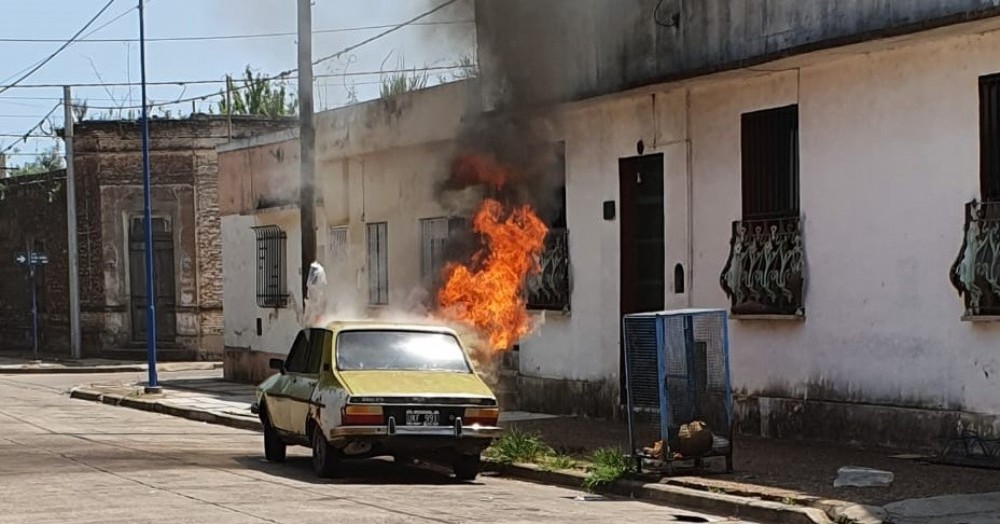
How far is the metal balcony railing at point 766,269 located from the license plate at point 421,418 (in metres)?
4.84

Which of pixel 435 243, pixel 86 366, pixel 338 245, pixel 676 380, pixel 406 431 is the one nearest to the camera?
pixel 676 380

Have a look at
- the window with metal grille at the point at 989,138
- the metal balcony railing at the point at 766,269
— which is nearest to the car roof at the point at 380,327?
the metal balcony railing at the point at 766,269

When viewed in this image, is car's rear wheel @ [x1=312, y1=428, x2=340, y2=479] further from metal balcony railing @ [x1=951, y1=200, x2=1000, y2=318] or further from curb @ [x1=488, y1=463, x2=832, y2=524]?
metal balcony railing @ [x1=951, y1=200, x2=1000, y2=318]

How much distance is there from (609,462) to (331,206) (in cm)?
1436

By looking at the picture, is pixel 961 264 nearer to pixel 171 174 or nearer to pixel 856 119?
pixel 856 119

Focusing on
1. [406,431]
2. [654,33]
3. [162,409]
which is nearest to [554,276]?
[654,33]

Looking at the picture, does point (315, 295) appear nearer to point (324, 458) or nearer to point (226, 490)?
point (324, 458)

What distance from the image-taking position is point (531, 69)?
20.2 meters

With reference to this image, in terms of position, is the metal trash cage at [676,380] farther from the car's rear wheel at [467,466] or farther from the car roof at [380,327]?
the car roof at [380,327]

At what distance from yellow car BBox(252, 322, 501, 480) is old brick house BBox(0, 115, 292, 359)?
83.6ft

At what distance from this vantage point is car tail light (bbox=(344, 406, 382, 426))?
1420 centimetres

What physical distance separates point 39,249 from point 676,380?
116 feet

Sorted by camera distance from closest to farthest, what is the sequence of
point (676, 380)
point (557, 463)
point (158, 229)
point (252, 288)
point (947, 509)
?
point (947, 509) → point (676, 380) → point (557, 463) → point (252, 288) → point (158, 229)

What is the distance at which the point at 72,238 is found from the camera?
136 ft
